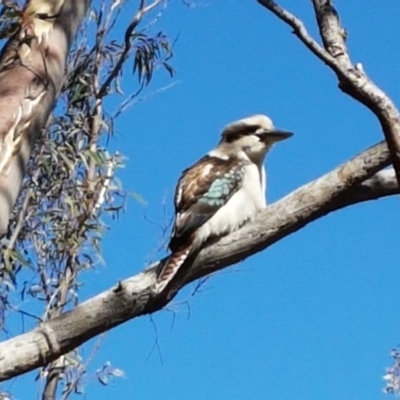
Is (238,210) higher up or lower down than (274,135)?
lower down

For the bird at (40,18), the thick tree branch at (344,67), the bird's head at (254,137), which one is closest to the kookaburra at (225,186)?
the bird's head at (254,137)

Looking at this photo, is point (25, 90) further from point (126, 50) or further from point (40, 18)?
point (126, 50)

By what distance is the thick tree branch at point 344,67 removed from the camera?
1.53 meters

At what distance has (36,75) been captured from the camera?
2.20 m

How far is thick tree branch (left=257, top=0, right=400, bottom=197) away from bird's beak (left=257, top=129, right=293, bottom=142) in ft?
3.73

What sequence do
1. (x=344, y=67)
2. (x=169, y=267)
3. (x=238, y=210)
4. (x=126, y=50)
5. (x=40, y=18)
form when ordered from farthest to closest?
(x=126, y=50)
(x=238, y=210)
(x=40, y=18)
(x=169, y=267)
(x=344, y=67)

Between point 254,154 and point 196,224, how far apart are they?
0.43m

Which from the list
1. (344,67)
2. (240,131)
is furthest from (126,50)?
(344,67)

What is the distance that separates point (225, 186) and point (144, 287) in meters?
0.86

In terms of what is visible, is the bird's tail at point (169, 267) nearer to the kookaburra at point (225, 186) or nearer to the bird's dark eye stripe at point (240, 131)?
the kookaburra at point (225, 186)

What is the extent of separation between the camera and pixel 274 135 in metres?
2.87

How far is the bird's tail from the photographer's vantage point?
6.58 feet

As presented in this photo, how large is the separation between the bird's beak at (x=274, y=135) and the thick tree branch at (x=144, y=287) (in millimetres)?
879

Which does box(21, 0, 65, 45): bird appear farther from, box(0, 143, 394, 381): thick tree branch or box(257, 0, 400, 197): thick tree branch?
box(257, 0, 400, 197): thick tree branch
